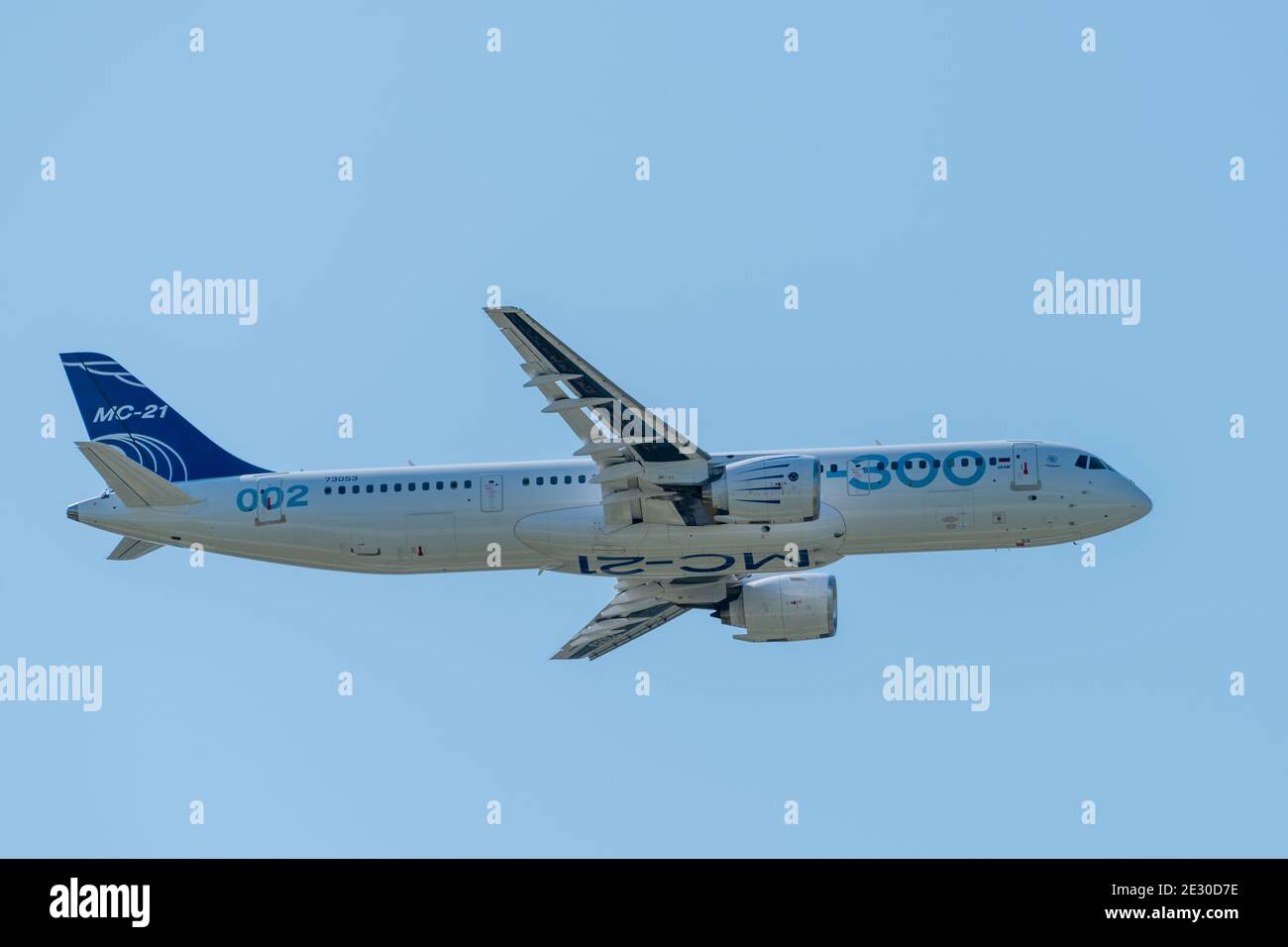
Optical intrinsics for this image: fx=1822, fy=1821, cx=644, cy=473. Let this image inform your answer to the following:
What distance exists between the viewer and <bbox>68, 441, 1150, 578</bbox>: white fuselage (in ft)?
187

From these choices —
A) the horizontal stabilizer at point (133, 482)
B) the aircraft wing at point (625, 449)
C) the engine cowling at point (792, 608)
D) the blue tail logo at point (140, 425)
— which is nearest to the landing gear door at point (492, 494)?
the aircraft wing at point (625, 449)

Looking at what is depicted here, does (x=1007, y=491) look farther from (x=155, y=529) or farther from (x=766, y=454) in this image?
(x=155, y=529)

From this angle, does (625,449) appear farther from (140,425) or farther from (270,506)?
(140,425)

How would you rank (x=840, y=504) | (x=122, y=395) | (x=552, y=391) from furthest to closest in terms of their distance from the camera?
(x=122, y=395) → (x=840, y=504) → (x=552, y=391)

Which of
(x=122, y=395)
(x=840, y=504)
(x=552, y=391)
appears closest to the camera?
(x=552, y=391)

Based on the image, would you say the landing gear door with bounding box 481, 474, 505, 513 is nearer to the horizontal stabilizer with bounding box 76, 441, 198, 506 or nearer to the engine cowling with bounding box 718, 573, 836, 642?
the horizontal stabilizer with bounding box 76, 441, 198, 506

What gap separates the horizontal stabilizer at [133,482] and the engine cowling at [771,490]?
57.6 ft

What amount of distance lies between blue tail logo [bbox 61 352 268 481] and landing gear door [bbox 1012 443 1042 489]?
81.3ft

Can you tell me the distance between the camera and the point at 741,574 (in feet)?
194

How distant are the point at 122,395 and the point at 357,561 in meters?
10.5

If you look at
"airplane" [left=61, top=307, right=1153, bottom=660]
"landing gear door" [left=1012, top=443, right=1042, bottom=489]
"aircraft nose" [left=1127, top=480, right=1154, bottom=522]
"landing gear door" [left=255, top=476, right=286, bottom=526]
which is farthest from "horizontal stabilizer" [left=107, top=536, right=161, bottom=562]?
"aircraft nose" [left=1127, top=480, right=1154, bottom=522]

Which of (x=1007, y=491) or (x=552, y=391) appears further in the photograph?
(x=1007, y=491)

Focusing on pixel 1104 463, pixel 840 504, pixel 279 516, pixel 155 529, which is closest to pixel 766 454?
pixel 840 504

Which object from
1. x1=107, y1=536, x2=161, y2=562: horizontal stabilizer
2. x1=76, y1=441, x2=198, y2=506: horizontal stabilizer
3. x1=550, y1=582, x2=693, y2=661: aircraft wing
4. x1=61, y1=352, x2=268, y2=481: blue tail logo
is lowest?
x1=550, y1=582, x2=693, y2=661: aircraft wing
